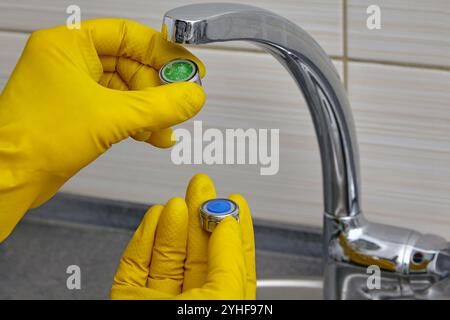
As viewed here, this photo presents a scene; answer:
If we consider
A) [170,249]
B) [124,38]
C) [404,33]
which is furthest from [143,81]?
[404,33]

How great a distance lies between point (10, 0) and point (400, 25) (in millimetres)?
457

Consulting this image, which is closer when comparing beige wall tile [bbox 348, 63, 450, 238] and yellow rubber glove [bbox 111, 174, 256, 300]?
yellow rubber glove [bbox 111, 174, 256, 300]

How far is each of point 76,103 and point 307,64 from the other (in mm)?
197

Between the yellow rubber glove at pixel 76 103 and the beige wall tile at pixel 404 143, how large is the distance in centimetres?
23

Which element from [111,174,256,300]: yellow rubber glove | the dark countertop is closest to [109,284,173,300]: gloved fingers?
[111,174,256,300]: yellow rubber glove

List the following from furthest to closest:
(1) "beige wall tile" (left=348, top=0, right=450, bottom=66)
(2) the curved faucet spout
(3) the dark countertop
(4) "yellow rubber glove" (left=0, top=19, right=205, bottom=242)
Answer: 1. (3) the dark countertop
2. (1) "beige wall tile" (left=348, top=0, right=450, bottom=66)
3. (4) "yellow rubber glove" (left=0, top=19, right=205, bottom=242)
4. (2) the curved faucet spout

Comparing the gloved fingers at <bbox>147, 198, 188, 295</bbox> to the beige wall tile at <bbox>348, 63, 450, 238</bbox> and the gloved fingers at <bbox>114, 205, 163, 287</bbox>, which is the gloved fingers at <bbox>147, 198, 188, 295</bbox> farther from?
the beige wall tile at <bbox>348, 63, 450, 238</bbox>

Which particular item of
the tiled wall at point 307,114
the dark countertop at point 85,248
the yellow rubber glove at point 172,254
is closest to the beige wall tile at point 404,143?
the tiled wall at point 307,114

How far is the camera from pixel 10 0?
91 cm

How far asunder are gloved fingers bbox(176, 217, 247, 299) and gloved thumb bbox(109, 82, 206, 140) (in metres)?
0.10

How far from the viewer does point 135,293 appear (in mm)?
671

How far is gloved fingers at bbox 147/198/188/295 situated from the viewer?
680 millimetres

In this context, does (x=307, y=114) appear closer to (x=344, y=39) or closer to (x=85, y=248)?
(x=344, y=39)
